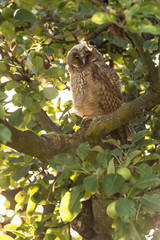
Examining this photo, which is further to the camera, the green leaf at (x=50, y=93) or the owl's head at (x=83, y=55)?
the owl's head at (x=83, y=55)

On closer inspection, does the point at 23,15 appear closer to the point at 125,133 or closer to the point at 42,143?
the point at 42,143

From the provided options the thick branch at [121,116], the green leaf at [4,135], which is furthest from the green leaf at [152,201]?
the green leaf at [4,135]

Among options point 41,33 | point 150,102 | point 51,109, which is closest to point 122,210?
point 150,102

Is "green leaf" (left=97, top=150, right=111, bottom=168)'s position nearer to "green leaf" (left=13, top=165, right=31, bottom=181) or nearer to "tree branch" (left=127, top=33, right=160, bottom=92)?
"tree branch" (left=127, top=33, right=160, bottom=92)

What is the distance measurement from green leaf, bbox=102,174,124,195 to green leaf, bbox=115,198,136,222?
0.22 feet

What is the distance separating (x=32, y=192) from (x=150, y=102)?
99 centimetres

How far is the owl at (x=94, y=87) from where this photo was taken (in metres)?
3.42

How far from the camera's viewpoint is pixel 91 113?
140 inches

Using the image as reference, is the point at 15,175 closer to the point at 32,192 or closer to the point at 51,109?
the point at 32,192

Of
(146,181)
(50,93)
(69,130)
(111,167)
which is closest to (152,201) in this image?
(146,181)

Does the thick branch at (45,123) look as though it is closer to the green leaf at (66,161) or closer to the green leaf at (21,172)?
the green leaf at (21,172)

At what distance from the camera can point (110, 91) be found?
3.43 m

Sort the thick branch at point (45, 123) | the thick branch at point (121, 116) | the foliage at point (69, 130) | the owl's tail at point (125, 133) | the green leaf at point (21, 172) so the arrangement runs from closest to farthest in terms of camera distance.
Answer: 1. the foliage at point (69, 130)
2. the thick branch at point (121, 116)
3. the green leaf at point (21, 172)
4. the thick branch at point (45, 123)
5. the owl's tail at point (125, 133)

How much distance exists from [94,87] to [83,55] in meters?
0.48
